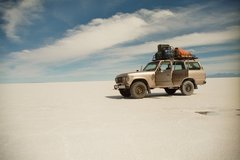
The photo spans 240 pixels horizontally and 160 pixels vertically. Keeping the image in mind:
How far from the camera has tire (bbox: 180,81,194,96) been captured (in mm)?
13788

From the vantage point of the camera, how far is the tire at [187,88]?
13.8 m

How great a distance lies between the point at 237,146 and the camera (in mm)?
4305

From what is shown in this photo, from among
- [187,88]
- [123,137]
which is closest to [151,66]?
[187,88]

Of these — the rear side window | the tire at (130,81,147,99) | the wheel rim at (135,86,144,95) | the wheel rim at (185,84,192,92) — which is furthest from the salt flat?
the rear side window

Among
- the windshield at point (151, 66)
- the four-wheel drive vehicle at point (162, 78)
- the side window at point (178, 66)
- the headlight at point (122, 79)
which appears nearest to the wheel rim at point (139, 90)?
the four-wheel drive vehicle at point (162, 78)

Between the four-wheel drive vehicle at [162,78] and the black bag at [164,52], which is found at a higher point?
the black bag at [164,52]

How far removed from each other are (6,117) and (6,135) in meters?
2.58

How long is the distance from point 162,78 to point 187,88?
5.06 feet

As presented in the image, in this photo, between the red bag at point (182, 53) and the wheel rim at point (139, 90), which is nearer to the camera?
the wheel rim at point (139, 90)

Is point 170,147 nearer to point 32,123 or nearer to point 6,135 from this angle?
point 6,135

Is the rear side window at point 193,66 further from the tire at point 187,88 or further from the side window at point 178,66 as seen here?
the tire at point 187,88

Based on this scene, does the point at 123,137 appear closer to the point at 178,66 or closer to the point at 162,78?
the point at 162,78

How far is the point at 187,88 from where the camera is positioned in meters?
13.9

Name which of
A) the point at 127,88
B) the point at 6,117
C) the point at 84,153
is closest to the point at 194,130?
the point at 84,153
